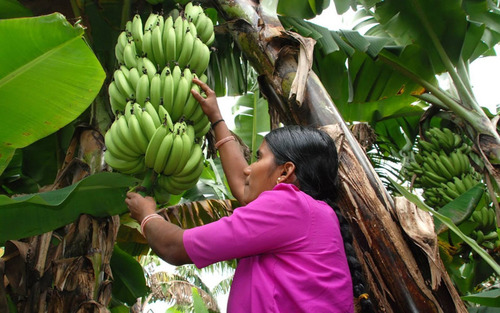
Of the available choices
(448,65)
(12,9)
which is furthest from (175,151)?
(448,65)

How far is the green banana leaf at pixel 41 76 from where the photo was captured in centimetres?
148

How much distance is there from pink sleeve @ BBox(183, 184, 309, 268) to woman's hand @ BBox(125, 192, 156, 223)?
0.22 metres

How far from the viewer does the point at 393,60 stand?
2592 millimetres

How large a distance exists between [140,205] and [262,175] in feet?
1.25

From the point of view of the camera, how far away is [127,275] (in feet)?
8.23

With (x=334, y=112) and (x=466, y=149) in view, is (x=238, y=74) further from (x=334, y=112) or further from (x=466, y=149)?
(x=466, y=149)

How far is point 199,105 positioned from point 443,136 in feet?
5.86

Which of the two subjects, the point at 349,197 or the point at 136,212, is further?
the point at 349,197

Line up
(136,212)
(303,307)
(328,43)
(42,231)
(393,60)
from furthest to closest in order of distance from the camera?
(393,60) → (328,43) → (42,231) → (136,212) → (303,307)

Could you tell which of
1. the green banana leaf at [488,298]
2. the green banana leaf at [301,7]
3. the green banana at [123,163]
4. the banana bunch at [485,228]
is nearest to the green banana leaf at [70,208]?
the green banana at [123,163]

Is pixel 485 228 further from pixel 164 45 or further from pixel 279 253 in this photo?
pixel 164 45

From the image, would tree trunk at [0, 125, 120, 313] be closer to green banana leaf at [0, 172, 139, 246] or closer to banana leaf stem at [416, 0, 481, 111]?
green banana leaf at [0, 172, 139, 246]

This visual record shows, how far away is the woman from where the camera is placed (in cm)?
120

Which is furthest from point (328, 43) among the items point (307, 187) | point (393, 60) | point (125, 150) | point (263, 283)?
point (263, 283)
